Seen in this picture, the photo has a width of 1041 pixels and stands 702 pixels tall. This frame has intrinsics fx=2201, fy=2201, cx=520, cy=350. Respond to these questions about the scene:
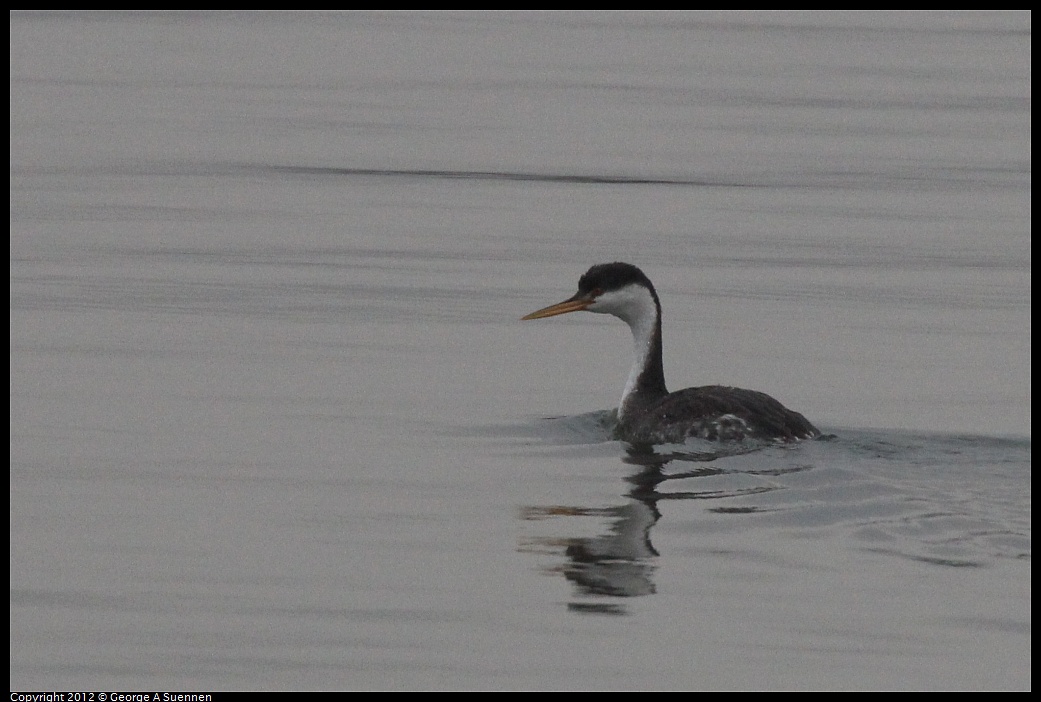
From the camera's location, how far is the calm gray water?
9.60 metres

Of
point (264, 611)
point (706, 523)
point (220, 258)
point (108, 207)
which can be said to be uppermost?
point (108, 207)

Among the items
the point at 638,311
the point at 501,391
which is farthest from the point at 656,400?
the point at 501,391

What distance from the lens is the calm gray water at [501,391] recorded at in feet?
31.5

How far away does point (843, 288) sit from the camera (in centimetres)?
1928

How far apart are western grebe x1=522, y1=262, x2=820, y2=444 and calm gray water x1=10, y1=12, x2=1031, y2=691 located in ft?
1.02

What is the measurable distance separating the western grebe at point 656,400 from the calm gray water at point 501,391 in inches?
12.3

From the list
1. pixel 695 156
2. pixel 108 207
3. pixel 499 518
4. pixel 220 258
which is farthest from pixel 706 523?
pixel 695 156

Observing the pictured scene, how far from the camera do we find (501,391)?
15398 millimetres

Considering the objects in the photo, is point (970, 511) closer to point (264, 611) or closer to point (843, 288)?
point (264, 611)

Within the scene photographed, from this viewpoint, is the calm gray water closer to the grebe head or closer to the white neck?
the white neck

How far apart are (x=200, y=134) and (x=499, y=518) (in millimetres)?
19189

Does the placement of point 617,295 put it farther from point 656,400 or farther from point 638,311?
point 656,400

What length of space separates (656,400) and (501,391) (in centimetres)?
122

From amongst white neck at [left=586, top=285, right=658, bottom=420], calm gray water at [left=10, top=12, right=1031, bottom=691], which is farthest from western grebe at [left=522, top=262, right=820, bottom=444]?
calm gray water at [left=10, top=12, right=1031, bottom=691]
